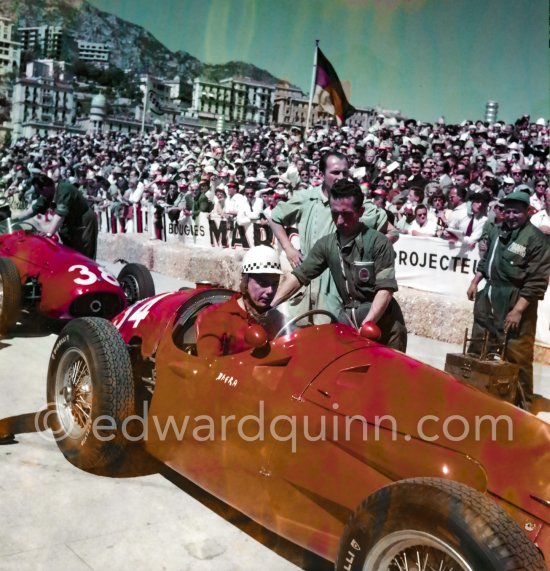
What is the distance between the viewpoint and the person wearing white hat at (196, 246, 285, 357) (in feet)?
10.8

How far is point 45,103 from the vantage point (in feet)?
85.0

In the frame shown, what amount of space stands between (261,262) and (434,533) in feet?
5.40

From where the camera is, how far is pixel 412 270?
29.2ft

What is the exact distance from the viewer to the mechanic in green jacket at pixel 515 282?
5.18m

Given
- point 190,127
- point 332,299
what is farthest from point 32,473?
point 190,127

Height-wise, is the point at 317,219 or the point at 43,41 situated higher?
the point at 43,41

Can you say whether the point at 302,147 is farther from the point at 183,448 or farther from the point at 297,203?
the point at 183,448

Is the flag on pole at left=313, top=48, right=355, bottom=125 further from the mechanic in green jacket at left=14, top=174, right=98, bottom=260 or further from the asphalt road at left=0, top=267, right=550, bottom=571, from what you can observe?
the asphalt road at left=0, top=267, right=550, bottom=571

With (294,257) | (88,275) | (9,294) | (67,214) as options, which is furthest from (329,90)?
(294,257)

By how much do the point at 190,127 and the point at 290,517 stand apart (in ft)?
62.9

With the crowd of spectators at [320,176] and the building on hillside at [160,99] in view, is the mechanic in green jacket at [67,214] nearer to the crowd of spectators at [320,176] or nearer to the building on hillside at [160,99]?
the crowd of spectators at [320,176]

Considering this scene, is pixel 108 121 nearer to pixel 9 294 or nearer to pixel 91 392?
pixel 9 294

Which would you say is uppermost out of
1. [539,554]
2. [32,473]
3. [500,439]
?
[500,439]

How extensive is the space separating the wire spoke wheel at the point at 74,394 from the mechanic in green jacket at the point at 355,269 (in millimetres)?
1088
